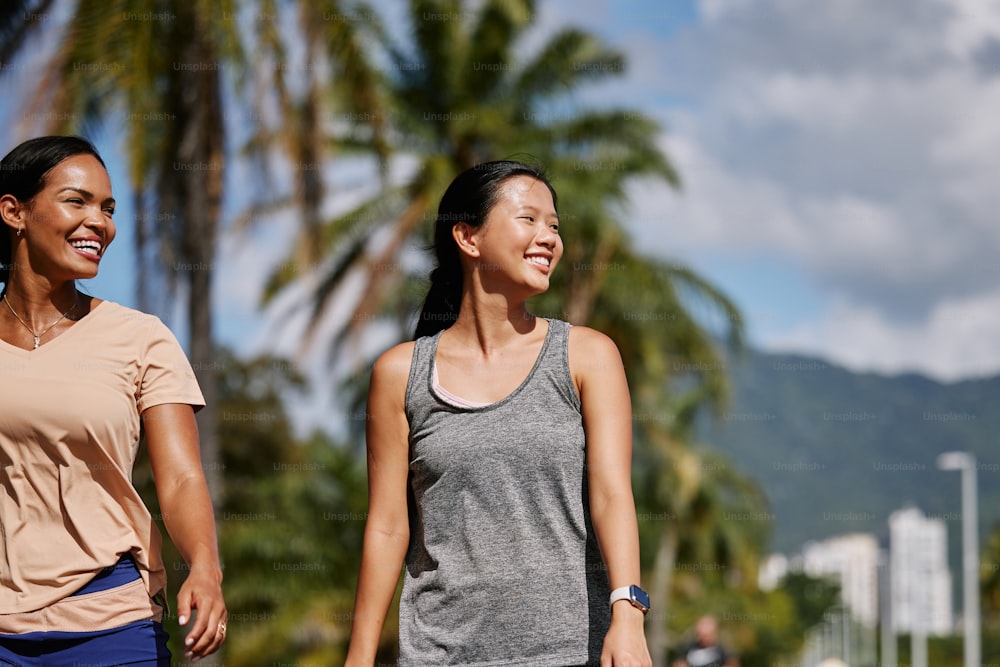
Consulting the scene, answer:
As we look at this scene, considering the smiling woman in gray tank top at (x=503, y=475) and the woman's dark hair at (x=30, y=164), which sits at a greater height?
the woman's dark hair at (x=30, y=164)

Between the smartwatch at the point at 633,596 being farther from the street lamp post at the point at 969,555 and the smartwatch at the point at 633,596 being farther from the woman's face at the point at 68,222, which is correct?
the street lamp post at the point at 969,555

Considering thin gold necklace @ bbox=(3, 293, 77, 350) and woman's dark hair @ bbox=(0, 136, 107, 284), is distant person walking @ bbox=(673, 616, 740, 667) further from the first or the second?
woman's dark hair @ bbox=(0, 136, 107, 284)

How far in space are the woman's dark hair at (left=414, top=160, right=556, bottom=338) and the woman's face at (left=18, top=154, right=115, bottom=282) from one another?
952 mm

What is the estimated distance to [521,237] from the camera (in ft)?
12.3

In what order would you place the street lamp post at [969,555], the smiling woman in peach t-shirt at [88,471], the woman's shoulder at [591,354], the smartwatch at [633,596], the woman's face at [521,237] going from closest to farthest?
the smiling woman in peach t-shirt at [88,471] → the smartwatch at [633,596] → the woman's shoulder at [591,354] → the woman's face at [521,237] → the street lamp post at [969,555]

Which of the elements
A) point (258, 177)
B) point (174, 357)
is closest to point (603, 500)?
point (174, 357)

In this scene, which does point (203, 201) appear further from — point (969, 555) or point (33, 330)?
point (969, 555)

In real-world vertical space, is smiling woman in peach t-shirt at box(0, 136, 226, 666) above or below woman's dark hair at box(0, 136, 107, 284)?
below

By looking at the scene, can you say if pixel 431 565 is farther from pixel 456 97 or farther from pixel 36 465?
pixel 456 97

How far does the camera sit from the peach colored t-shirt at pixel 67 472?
3.23 meters

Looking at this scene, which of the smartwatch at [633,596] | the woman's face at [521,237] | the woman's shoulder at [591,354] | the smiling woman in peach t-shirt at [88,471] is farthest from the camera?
the woman's face at [521,237]

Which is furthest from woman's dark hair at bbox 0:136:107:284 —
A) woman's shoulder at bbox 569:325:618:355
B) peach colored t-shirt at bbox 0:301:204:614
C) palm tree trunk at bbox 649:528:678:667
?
palm tree trunk at bbox 649:528:678:667

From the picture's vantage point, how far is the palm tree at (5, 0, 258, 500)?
11.2m

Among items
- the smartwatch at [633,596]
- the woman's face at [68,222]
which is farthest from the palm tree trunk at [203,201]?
the smartwatch at [633,596]
